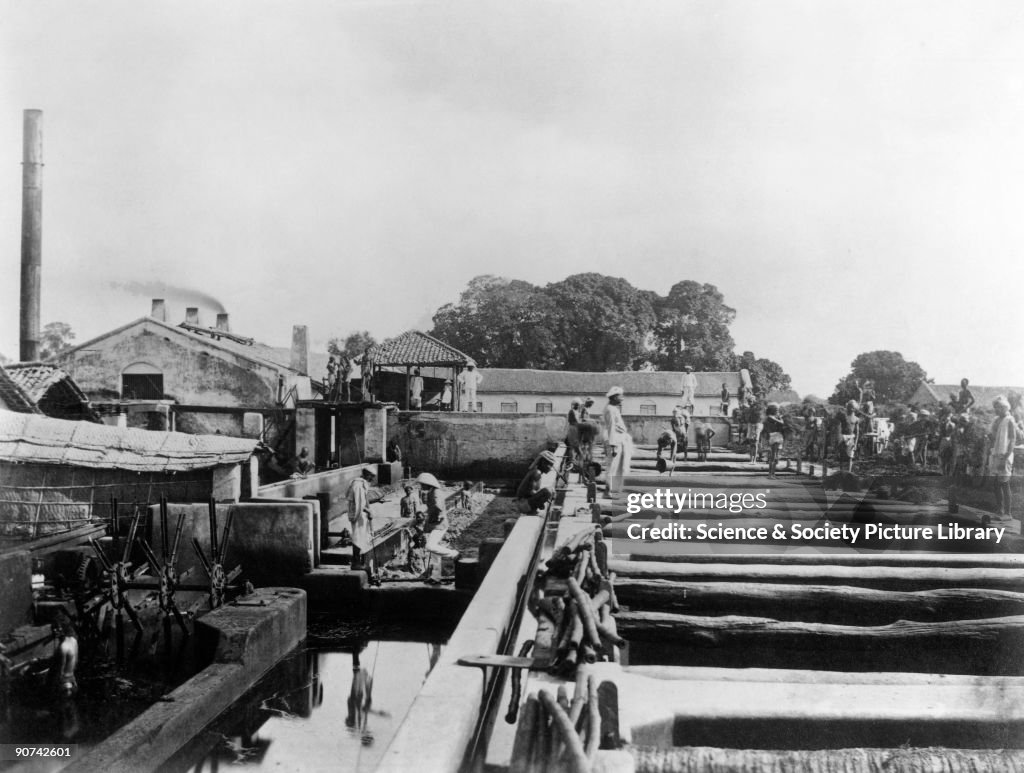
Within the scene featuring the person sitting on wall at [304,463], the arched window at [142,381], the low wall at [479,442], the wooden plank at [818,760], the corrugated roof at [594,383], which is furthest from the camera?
the arched window at [142,381]

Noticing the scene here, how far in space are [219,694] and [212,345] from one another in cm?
1556

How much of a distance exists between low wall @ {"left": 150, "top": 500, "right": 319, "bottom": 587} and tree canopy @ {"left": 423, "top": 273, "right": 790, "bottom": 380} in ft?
10.9

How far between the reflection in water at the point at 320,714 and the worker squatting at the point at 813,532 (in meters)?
3.23

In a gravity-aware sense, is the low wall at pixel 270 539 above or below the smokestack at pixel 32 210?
below

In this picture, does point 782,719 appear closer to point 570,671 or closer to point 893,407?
point 570,671

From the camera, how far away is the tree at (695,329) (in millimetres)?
9711

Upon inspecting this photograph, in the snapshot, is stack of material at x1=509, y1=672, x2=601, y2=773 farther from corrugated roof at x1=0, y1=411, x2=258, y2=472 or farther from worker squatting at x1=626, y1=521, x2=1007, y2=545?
corrugated roof at x1=0, y1=411, x2=258, y2=472

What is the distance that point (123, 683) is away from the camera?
8.19 metres

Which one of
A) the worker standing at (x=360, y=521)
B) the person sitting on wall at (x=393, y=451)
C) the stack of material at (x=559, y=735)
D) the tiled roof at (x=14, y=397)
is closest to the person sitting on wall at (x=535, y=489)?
the worker standing at (x=360, y=521)

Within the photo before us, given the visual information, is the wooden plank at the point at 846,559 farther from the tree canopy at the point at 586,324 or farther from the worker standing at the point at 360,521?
the worker standing at the point at 360,521

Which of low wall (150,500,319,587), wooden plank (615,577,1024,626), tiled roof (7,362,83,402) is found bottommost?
low wall (150,500,319,587)

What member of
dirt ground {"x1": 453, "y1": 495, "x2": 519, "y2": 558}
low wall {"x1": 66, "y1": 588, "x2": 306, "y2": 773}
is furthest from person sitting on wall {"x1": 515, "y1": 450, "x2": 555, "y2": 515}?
dirt ground {"x1": 453, "y1": 495, "x2": 519, "y2": 558}

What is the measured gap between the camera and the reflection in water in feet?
21.6

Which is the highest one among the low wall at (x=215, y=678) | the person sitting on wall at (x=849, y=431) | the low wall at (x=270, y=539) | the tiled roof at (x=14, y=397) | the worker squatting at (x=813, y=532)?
the tiled roof at (x=14, y=397)
